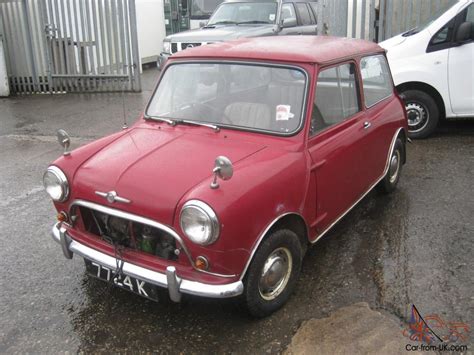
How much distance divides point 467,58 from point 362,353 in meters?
4.99

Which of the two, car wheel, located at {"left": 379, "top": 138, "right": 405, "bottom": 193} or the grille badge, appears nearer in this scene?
the grille badge

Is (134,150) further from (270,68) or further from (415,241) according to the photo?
(415,241)

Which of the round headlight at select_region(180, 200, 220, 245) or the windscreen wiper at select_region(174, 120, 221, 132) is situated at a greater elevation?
the windscreen wiper at select_region(174, 120, 221, 132)

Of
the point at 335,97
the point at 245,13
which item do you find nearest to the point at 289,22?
the point at 245,13

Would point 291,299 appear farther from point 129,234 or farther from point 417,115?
point 417,115

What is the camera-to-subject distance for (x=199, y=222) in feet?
8.48

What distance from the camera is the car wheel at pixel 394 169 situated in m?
4.85

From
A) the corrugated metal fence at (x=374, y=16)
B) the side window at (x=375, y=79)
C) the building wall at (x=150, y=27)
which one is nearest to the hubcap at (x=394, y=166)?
the side window at (x=375, y=79)

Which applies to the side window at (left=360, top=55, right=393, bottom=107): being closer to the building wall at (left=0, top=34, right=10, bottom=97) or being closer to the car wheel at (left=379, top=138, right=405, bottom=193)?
the car wheel at (left=379, top=138, right=405, bottom=193)

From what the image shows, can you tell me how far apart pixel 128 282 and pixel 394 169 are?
3.23 metres

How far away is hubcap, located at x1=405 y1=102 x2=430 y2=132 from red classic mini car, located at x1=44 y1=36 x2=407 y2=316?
2.91 m

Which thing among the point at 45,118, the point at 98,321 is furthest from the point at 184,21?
the point at 98,321

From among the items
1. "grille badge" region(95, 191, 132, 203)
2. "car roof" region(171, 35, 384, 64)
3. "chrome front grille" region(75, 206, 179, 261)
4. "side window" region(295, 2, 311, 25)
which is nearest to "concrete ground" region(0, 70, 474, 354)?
"chrome front grille" region(75, 206, 179, 261)

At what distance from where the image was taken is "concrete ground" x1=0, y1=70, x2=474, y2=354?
2.97m
